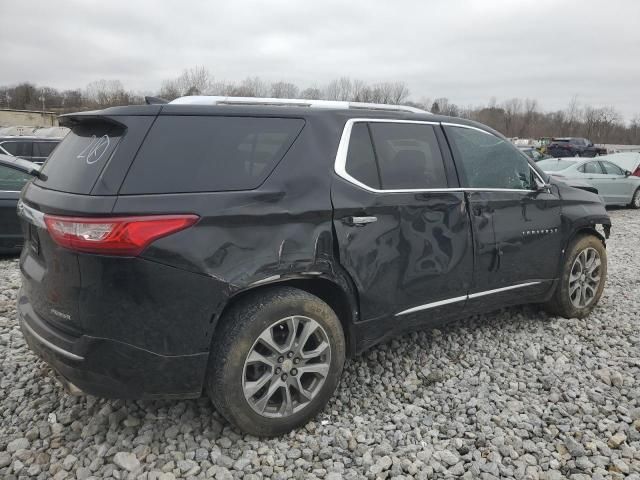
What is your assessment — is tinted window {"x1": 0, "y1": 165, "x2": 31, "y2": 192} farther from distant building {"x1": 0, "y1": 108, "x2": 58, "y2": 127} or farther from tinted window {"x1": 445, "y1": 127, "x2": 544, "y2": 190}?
distant building {"x1": 0, "y1": 108, "x2": 58, "y2": 127}

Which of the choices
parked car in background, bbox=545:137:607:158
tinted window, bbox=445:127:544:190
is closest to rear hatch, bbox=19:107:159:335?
tinted window, bbox=445:127:544:190

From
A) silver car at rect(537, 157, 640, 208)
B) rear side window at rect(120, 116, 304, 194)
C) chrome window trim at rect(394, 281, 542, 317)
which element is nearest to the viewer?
rear side window at rect(120, 116, 304, 194)

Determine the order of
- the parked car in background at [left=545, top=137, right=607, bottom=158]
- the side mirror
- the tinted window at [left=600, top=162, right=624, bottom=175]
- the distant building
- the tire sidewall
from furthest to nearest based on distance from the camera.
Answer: the distant building → the parked car in background at [left=545, top=137, right=607, bottom=158] → the tinted window at [left=600, top=162, right=624, bottom=175] → the tire sidewall → the side mirror

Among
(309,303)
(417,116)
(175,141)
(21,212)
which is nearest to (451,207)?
(417,116)

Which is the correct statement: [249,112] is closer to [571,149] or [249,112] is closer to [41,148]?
[41,148]

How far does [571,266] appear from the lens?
14.4 feet

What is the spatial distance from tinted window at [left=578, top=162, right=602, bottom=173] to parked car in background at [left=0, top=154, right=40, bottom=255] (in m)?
12.7

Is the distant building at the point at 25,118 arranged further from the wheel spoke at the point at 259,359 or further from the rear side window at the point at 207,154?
the wheel spoke at the point at 259,359

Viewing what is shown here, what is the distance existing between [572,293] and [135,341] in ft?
12.3

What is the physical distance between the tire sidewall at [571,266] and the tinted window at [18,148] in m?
13.4

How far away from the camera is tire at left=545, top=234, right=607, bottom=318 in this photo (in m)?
4.38

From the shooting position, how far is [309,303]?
108 inches

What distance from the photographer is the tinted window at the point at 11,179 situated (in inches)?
255

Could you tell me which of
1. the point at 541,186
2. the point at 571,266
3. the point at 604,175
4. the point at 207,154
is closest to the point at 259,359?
the point at 207,154
